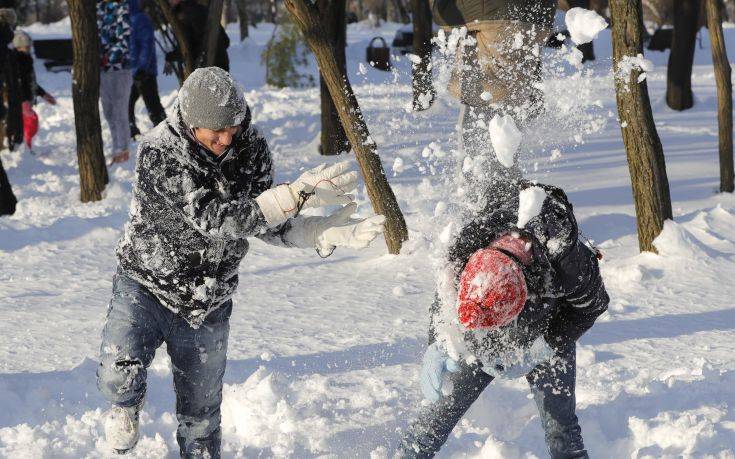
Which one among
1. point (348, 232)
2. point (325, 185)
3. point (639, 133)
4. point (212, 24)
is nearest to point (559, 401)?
point (348, 232)

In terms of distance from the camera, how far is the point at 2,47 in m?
9.27

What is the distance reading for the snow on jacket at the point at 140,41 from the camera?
1046cm

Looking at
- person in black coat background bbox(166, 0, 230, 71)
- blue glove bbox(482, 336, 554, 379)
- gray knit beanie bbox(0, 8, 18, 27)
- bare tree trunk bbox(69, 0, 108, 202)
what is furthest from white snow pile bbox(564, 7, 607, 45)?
gray knit beanie bbox(0, 8, 18, 27)

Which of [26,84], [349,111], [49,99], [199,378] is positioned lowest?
[49,99]

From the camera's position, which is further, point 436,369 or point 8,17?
point 8,17

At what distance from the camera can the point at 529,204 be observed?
2748mm

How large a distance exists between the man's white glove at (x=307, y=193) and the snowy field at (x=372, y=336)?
1174mm

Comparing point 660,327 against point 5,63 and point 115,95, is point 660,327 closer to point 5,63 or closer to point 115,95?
point 115,95

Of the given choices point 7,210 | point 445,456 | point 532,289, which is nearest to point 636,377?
point 445,456

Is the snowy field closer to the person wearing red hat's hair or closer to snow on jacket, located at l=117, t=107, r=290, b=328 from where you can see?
the person wearing red hat's hair

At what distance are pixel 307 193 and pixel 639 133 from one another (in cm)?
353

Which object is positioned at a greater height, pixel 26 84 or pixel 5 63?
pixel 5 63

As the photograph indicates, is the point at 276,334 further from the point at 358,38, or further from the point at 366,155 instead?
the point at 358,38

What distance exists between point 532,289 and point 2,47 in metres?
7.98
